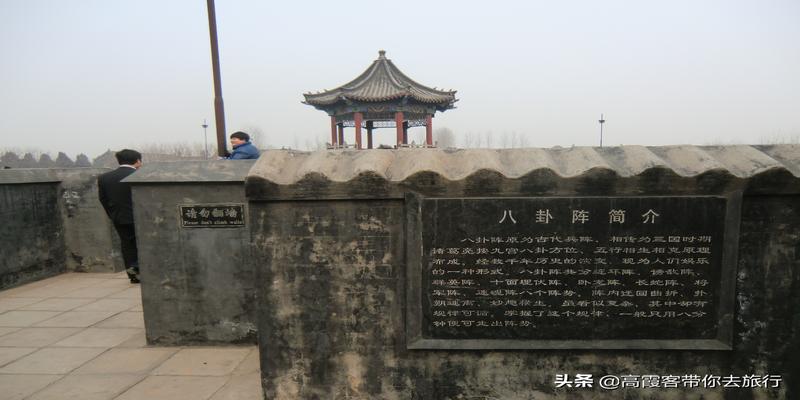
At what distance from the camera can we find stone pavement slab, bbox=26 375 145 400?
3.02m

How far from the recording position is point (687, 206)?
8.53 feet

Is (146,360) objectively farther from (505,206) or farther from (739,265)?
(739,265)

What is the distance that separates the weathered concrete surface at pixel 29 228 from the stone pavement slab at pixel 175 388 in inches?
173

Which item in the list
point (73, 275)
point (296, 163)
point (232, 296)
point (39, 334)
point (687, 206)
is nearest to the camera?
point (687, 206)

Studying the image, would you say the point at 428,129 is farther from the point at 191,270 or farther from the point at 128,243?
the point at 191,270

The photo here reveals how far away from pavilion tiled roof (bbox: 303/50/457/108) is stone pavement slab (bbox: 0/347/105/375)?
846 inches

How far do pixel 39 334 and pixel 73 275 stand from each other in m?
2.79

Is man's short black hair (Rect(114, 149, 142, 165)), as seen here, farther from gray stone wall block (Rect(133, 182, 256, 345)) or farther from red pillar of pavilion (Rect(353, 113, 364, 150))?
red pillar of pavilion (Rect(353, 113, 364, 150))

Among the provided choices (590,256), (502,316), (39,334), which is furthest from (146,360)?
(590,256)

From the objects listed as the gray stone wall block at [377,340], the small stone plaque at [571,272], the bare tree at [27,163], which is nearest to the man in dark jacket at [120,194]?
the gray stone wall block at [377,340]

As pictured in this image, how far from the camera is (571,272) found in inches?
106

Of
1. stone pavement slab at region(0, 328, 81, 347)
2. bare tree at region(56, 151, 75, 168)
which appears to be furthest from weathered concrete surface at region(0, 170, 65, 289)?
bare tree at region(56, 151, 75, 168)

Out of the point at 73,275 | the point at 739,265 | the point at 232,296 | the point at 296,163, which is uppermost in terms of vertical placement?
the point at 296,163

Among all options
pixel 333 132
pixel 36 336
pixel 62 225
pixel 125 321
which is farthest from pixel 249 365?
pixel 333 132
